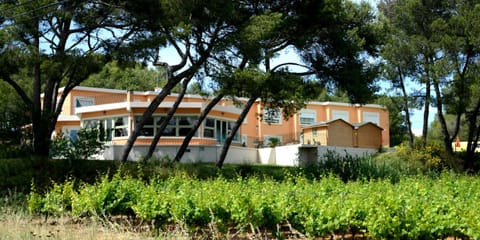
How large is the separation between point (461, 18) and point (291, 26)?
9.26 metres

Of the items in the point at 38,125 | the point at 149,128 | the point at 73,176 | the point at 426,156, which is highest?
the point at 149,128

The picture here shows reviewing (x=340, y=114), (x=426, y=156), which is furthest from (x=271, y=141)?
(x=426, y=156)

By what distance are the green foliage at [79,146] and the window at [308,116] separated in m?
29.0

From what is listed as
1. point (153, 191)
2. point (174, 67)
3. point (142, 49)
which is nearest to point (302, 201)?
point (153, 191)

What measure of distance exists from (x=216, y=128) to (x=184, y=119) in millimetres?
2460

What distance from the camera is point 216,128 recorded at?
33594 mm

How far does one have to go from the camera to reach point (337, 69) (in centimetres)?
2123

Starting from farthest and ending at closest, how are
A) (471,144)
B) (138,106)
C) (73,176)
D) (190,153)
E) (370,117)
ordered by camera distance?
(370,117)
(138,106)
(190,153)
(471,144)
(73,176)

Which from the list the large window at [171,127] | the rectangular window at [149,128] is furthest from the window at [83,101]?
the rectangular window at [149,128]

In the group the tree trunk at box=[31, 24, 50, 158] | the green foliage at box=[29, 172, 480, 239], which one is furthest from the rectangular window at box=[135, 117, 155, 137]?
the green foliage at box=[29, 172, 480, 239]

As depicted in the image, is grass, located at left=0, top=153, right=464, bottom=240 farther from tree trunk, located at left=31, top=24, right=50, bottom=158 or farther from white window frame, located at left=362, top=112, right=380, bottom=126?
white window frame, located at left=362, top=112, right=380, bottom=126

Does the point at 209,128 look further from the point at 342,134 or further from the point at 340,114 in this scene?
the point at 340,114

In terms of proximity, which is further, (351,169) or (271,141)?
(271,141)

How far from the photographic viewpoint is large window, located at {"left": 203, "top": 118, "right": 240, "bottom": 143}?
32.9 metres
